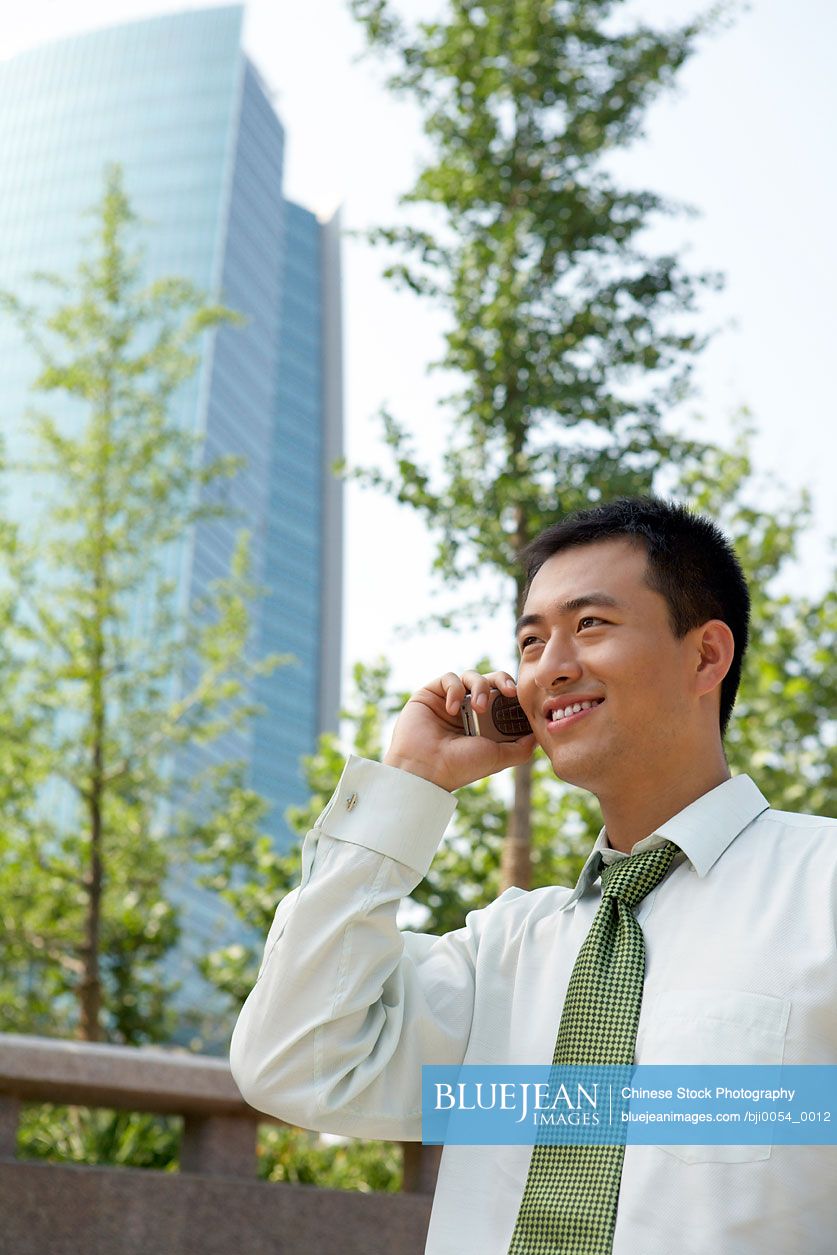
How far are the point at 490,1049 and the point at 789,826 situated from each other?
1.67 ft

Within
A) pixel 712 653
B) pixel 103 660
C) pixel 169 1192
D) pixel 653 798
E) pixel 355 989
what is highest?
pixel 103 660

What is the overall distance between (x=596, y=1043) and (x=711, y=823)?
0.33m

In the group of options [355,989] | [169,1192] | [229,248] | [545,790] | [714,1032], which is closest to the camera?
[714,1032]

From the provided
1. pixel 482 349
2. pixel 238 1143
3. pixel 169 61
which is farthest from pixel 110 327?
pixel 169 61

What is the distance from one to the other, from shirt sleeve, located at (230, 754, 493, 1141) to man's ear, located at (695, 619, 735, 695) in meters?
0.41

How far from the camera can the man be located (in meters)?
1.45

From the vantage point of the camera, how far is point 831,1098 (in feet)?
4.63

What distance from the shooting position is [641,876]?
5.71 feet

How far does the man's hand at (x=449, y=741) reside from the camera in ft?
6.22

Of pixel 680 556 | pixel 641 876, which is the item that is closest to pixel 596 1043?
pixel 641 876

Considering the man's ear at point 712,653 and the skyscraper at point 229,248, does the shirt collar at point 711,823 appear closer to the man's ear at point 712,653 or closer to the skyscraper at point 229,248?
the man's ear at point 712,653

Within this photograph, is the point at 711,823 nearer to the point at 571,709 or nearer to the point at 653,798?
the point at 653,798

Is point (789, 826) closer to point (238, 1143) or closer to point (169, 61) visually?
point (238, 1143)

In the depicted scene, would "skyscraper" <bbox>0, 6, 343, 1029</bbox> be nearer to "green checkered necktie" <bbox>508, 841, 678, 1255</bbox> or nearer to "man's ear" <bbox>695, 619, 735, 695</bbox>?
"man's ear" <bbox>695, 619, 735, 695</bbox>
